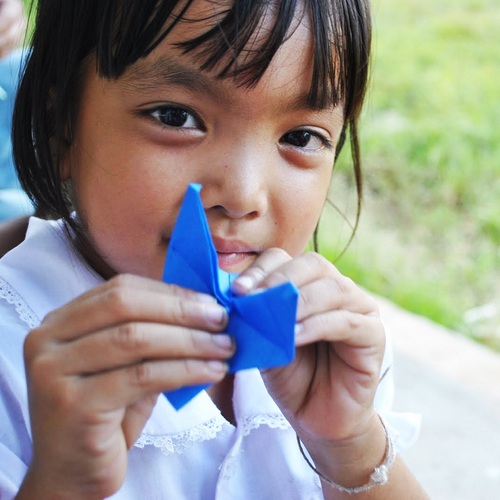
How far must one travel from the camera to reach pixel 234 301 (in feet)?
2.54

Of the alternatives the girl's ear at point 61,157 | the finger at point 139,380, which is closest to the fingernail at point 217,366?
the finger at point 139,380

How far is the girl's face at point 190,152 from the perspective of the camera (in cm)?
94

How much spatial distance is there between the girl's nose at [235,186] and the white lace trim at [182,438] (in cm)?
26

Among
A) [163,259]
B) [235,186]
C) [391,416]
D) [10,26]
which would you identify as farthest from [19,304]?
[10,26]

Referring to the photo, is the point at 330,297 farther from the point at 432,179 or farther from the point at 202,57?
the point at 432,179

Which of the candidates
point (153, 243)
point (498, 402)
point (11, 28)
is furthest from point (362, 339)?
point (498, 402)

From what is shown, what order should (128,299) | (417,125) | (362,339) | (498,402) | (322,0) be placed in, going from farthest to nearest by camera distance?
(417,125) < (498,402) < (322,0) < (362,339) < (128,299)

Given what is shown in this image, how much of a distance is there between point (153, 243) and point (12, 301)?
0.59 feet

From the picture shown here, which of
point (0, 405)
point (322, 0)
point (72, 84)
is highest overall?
point (322, 0)

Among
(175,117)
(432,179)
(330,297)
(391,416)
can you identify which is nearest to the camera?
(330,297)

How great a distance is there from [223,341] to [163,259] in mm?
238

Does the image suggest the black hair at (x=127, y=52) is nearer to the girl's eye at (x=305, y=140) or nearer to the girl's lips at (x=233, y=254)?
the girl's eye at (x=305, y=140)

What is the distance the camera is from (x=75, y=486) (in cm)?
81

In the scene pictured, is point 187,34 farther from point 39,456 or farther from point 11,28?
point 11,28
